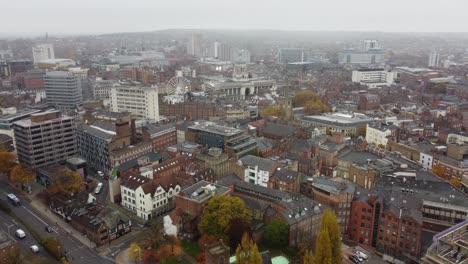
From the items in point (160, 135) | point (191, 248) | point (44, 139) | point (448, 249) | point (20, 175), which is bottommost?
point (191, 248)

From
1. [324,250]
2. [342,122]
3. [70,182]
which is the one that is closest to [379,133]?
[342,122]

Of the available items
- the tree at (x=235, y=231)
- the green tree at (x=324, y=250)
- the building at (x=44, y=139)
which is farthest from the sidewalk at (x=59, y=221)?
the green tree at (x=324, y=250)

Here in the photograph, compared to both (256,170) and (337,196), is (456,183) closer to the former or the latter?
(337,196)

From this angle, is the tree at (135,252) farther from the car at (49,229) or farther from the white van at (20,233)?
the white van at (20,233)

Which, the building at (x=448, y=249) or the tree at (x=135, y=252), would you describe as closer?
the building at (x=448, y=249)

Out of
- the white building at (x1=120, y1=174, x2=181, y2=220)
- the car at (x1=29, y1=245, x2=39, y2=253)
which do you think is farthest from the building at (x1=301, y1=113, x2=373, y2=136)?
the car at (x1=29, y1=245, x2=39, y2=253)

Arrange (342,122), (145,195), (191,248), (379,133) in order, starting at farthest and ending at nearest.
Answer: (342,122) → (379,133) → (145,195) → (191,248)

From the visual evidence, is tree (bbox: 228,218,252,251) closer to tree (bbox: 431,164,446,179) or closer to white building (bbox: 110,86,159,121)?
tree (bbox: 431,164,446,179)
